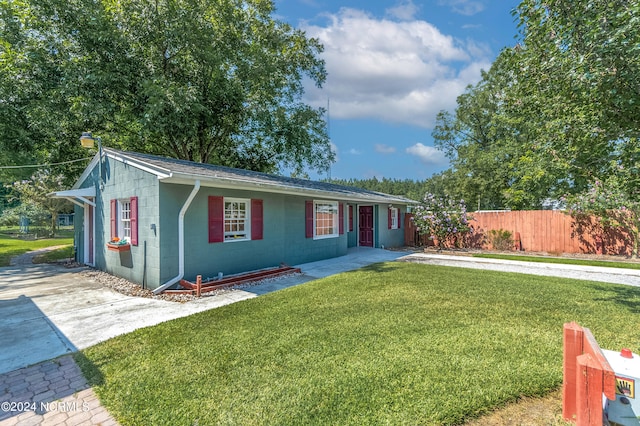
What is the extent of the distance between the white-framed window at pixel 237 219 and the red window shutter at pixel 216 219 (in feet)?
0.71

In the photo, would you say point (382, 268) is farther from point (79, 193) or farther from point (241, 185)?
point (79, 193)

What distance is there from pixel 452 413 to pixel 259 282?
18.2ft

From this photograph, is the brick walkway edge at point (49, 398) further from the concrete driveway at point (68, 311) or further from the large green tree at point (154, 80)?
the large green tree at point (154, 80)

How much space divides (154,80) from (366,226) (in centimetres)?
1084

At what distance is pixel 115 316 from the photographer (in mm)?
4961

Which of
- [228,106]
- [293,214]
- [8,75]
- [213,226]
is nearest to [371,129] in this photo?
[228,106]

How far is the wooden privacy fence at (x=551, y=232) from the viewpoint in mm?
11695

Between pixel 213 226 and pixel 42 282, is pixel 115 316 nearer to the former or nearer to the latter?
pixel 213 226

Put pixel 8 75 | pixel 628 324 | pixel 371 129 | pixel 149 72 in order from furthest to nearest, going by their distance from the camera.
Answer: pixel 371 129 → pixel 149 72 → pixel 8 75 → pixel 628 324

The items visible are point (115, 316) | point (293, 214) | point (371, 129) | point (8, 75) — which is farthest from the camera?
point (371, 129)

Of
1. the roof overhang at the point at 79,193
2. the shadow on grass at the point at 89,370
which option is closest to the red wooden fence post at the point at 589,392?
the shadow on grass at the point at 89,370

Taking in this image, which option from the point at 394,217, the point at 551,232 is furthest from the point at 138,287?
the point at 551,232

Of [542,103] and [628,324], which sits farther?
[542,103]

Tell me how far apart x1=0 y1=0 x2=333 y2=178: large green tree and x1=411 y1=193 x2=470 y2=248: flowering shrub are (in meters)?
6.85
